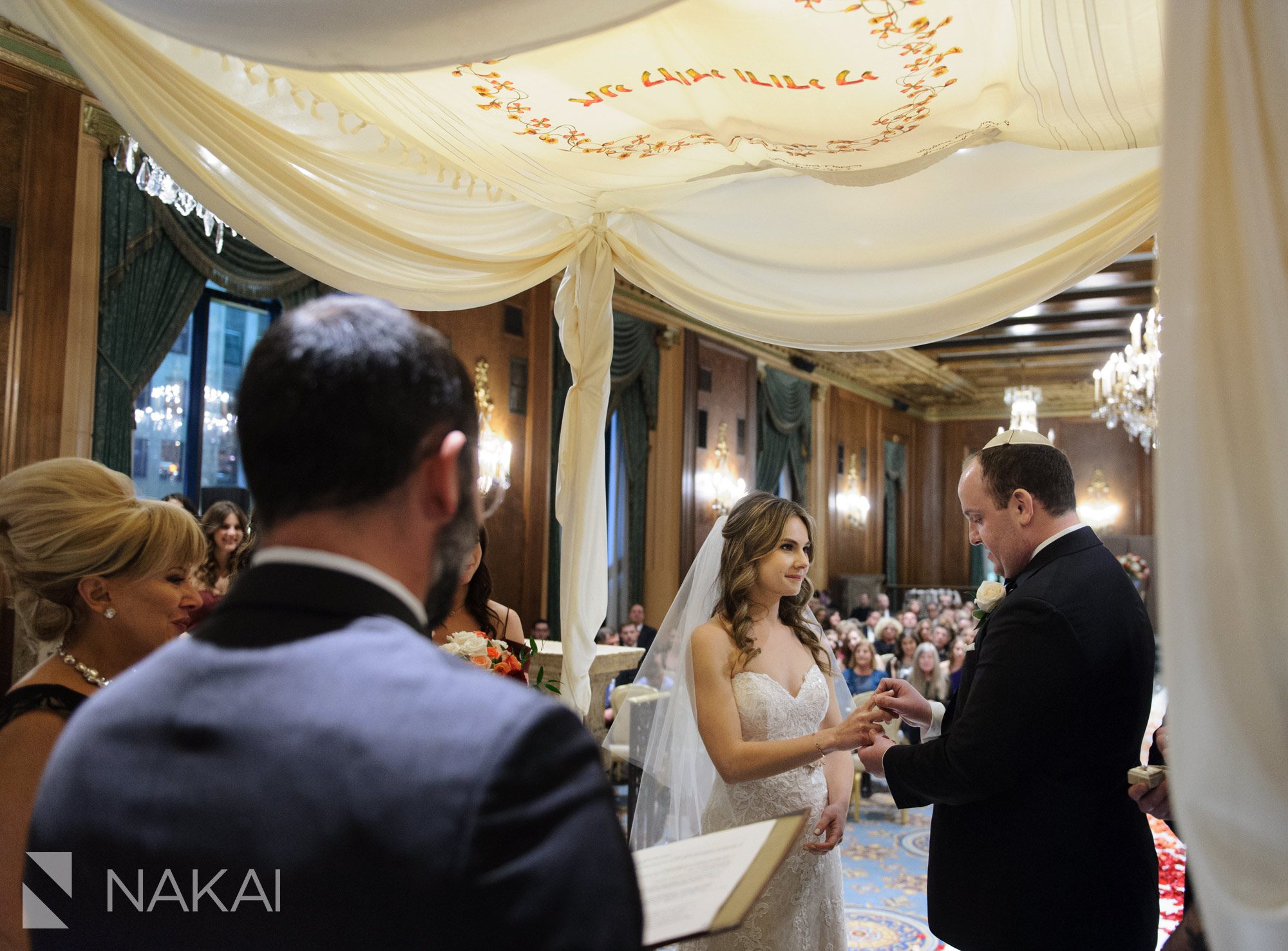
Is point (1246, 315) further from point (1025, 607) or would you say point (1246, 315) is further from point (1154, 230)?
point (1154, 230)

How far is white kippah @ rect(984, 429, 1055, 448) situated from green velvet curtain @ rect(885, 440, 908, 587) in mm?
17254

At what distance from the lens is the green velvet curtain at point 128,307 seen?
619 cm

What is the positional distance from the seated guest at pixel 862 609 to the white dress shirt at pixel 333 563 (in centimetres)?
1344

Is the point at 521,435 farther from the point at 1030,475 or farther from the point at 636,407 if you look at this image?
the point at 1030,475

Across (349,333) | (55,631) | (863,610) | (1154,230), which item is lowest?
(863,610)

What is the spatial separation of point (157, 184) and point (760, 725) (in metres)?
4.12

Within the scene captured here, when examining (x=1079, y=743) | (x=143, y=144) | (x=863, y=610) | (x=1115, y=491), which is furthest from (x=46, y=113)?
(x=1115, y=491)

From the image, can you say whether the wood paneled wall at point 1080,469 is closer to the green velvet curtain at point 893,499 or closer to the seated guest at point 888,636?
the green velvet curtain at point 893,499

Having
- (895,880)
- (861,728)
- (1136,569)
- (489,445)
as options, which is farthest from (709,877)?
(1136,569)

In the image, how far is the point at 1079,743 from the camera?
2352mm

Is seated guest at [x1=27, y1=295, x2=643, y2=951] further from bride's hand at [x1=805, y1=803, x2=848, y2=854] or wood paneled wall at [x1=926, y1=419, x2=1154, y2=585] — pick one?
Answer: wood paneled wall at [x1=926, y1=419, x2=1154, y2=585]

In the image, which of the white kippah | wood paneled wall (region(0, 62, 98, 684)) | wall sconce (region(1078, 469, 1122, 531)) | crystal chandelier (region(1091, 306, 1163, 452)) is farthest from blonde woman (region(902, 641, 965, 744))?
wall sconce (region(1078, 469, 1122, 531))

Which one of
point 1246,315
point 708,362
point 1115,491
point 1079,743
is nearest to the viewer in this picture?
point 1246,315

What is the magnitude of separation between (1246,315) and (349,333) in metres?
1.08
